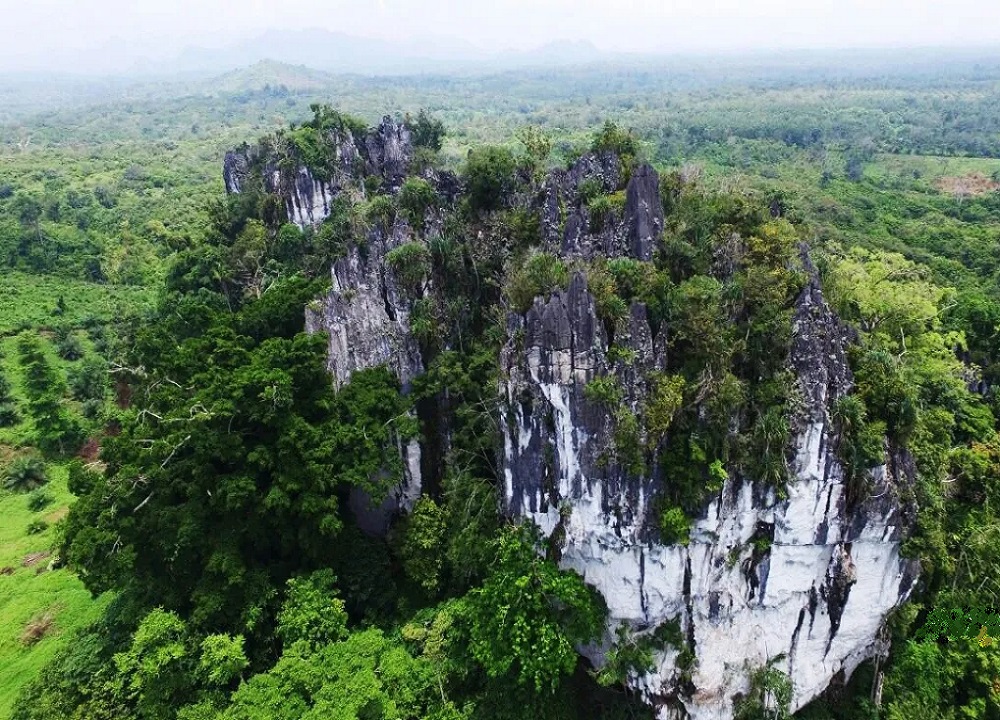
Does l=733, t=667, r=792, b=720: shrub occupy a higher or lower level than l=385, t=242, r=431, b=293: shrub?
lower

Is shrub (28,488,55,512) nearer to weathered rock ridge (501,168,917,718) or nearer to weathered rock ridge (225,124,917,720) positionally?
weathered rock ridge (225,124,917,720)

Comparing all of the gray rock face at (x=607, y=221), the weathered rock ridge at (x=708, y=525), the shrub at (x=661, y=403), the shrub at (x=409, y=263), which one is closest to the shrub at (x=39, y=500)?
the shrub at (x=409, y=263)

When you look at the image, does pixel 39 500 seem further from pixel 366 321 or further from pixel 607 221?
pixel 607 221

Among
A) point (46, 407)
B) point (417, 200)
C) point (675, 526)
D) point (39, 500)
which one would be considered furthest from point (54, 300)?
point (675, 526)

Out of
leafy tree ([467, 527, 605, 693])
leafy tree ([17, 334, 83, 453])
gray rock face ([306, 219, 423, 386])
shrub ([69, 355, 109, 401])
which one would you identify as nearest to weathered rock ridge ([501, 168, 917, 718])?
leafy tree ([467, 527, 605, 693])

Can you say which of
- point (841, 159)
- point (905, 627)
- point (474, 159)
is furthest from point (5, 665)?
point (841, 159)

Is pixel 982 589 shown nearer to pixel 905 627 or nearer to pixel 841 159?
pixel 905 627

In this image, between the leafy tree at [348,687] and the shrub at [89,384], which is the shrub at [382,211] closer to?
the leafy tree at [348,687]
